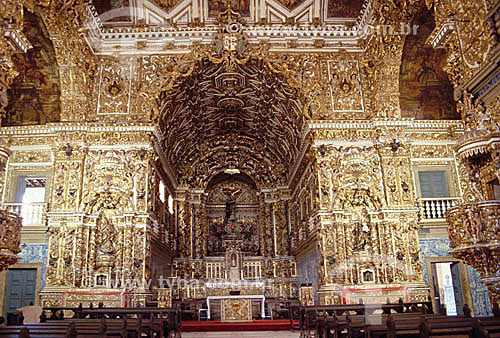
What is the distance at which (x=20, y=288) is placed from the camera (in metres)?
13.7

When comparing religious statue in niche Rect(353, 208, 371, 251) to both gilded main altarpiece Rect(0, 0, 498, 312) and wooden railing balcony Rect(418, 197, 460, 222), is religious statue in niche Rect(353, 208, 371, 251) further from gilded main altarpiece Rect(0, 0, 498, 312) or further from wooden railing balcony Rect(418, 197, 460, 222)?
wooden railing balcony Rect(418, 197, 460, 222)

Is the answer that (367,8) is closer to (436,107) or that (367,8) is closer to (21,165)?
(436,107)

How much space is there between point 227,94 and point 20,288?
412 inches

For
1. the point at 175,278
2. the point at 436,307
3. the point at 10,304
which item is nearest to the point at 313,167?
the point at 436,307

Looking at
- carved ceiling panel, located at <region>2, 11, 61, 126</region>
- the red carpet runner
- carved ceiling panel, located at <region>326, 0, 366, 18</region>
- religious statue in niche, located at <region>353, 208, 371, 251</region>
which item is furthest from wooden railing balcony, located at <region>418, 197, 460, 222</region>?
carved ceiling panel, located at <region>2, 11, 61, 126</region>

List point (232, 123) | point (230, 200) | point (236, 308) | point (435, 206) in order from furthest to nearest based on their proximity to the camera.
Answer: point (230, 200) → point (232, 123) → point (435, 206) → point (236, 308)

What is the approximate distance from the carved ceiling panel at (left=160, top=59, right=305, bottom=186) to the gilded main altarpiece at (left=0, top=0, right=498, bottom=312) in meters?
0.16

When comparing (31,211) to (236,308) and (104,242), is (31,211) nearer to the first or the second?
(104,242)

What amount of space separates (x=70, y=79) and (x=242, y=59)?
586cm

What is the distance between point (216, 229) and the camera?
2358cm

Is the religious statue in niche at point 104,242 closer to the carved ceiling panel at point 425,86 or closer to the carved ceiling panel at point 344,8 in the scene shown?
the carved ceiling panel at point 344,8

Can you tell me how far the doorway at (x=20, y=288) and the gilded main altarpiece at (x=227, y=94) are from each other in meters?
1.33

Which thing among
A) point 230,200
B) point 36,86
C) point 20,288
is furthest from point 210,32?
point 230,200

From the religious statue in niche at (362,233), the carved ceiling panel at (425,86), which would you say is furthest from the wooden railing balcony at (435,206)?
the carved ceiling panel at (425,86)
